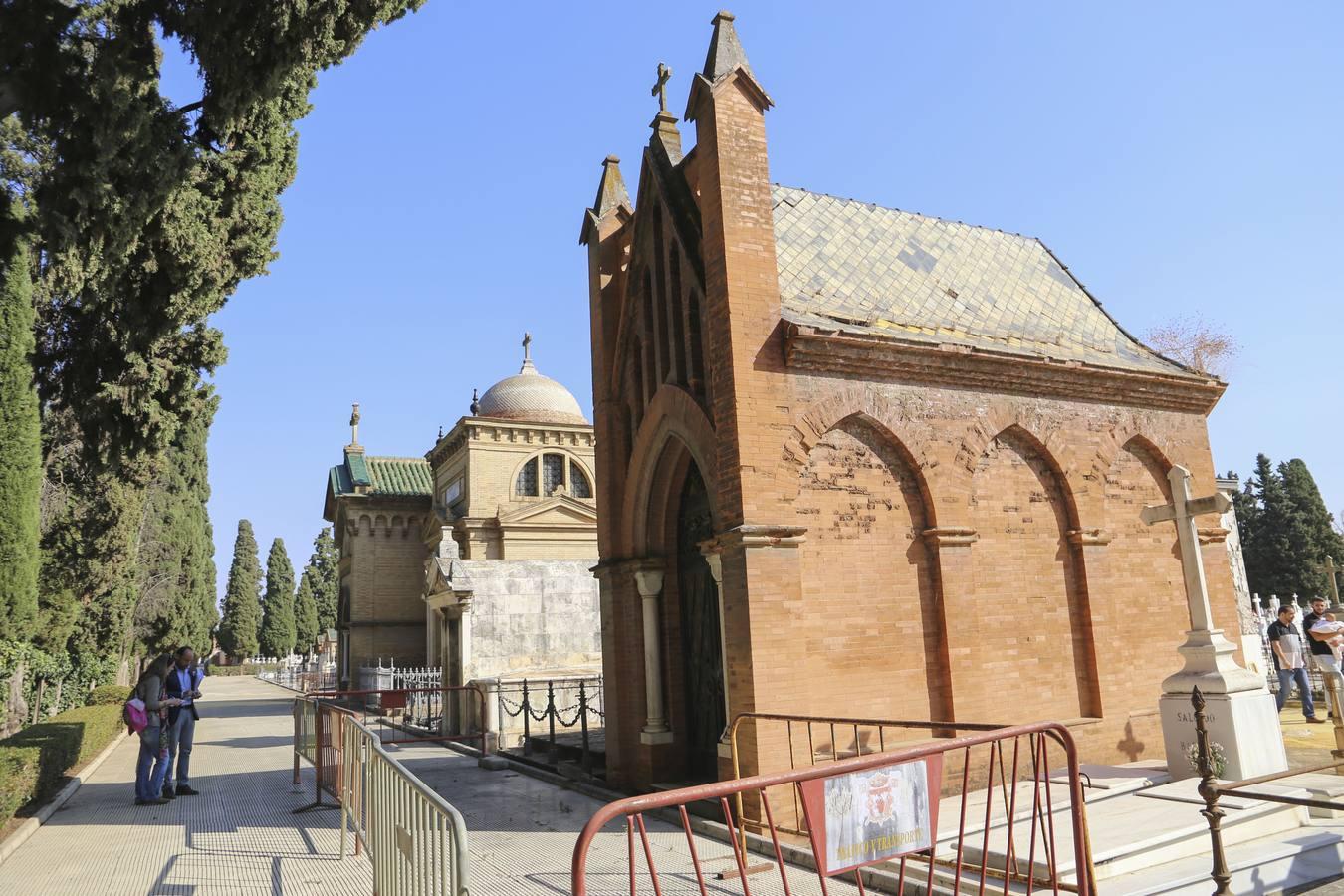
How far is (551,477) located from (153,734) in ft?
79.3

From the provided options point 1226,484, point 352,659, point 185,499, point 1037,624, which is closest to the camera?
point 1037,624

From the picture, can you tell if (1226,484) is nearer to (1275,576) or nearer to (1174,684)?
(1174,684)

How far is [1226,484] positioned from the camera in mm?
26594

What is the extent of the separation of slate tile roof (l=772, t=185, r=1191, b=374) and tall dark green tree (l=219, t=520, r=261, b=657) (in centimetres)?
7042

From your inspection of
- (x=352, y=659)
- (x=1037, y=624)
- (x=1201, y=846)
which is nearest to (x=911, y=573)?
(x=1037, y=624)

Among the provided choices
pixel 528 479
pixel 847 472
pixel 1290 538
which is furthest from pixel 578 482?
pixel 1290 538

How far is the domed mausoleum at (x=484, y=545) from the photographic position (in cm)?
2203

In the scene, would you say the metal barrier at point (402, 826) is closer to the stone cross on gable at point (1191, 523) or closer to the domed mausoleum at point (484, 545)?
the stone cross on gable at point (1191, 523)

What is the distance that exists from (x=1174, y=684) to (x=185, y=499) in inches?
1185

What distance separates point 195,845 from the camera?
9.56 m

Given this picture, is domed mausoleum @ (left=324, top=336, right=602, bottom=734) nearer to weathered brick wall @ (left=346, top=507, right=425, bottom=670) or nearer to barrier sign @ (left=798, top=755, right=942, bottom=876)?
weathered brick wall @ (left=346, top=507, right=425, bottom=670)

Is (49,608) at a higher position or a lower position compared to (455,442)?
lower

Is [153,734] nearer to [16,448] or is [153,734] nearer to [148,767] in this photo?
[148,767]

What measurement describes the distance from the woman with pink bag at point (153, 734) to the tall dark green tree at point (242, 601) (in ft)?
216
